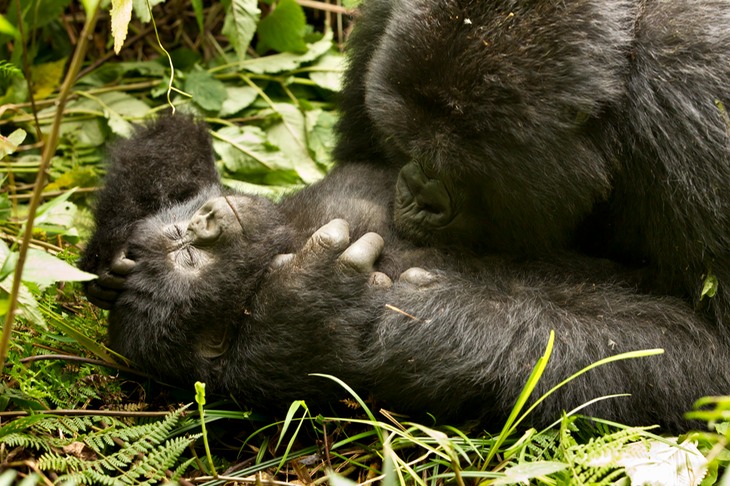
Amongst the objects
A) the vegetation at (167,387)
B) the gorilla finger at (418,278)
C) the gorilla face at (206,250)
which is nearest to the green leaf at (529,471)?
the vegetation at (167,387)

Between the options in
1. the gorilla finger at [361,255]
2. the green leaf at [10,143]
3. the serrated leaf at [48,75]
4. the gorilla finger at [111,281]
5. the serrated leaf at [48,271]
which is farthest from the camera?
the serrated leaf at [48,75]

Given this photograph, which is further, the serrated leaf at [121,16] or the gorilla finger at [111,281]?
the gorilla finger at [111,281]

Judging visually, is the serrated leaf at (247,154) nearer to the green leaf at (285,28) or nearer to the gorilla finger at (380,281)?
the green leaf at (285,28)

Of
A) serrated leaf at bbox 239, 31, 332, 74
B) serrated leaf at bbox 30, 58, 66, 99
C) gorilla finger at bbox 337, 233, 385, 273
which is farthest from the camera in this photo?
serrated leaf at bbox 239, 31, 332, 74

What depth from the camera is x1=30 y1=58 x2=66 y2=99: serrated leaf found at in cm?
498

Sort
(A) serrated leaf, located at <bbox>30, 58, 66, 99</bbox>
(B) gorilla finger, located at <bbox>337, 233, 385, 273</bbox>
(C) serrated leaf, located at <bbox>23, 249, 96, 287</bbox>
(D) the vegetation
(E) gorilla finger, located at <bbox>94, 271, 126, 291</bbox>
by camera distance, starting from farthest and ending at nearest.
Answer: (A) serrated leaf, located at <bbox>30, 58, 66, 99</bbox> < (E) gorilla finger, located at <bbox>94, 271, 126, 291</bbox> < (B) gorilla finger, located at <bbox>337, 233, 385, 273</bbox> < (D) the vegetation < (C) serrated leaf, located at <bbox>23, 249, 96, 287</bbox>

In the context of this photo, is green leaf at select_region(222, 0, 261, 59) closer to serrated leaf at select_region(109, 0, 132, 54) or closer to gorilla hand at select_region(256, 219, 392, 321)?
gorilla hand at select_region(256, 219, 392, 321)

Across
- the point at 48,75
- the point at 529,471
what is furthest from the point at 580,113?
the point at 48,75

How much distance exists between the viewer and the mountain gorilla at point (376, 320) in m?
2.84

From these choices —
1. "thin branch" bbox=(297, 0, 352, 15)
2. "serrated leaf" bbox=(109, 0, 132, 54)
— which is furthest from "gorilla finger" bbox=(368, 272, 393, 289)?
"thin branch" bbox=(297, 0, 352, 15)

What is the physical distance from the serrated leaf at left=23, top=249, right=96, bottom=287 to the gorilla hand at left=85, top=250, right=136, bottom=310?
0.85 metres

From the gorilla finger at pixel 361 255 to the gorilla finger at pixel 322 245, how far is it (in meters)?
0.04

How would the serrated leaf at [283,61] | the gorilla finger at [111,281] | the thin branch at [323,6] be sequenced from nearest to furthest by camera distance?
the gorilla finger at [111,281]
the serrated leaf at [283,61]
the thin branch at [323,6]

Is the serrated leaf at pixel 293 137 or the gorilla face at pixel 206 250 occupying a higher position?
the gorilla face at pixel 206 250
